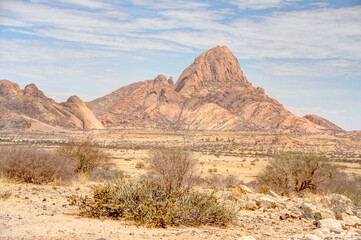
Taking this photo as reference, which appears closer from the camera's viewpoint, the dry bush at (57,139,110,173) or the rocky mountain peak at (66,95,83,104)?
the dry bush at (57,139,110,173)

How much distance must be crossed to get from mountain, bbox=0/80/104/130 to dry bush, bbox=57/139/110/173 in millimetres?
95800

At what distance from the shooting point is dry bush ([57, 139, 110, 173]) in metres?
21.3

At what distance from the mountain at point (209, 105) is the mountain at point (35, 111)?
15341mm

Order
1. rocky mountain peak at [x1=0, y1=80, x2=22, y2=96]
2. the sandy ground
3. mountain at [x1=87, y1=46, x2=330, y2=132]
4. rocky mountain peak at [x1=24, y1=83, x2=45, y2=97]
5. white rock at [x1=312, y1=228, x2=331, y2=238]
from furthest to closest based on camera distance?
1. mountain at [x1=87, y1=46, x2=330, y2=132]
2. rocky mountain peak at [x1=24, y1=83, x2=45, y2=97]
3. rocky mountain peak at [x1=0, y1=80, x2=22, y2=96]
4. white rock at [x1=312, y1=228, x2=331, y2=238]
5. the sandy ground

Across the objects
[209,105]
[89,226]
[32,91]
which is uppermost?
[32,91]

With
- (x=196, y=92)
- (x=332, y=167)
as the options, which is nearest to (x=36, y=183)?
(x=332, y=167)

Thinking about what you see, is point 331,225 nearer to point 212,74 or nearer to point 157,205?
point 157,205

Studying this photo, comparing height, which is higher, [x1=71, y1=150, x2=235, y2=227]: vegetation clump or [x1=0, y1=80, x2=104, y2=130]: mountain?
[x1=0, y1=80, x2=104, y2=130]: mountain

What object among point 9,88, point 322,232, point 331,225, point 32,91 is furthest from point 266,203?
point 32,91

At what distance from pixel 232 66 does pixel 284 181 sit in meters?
172

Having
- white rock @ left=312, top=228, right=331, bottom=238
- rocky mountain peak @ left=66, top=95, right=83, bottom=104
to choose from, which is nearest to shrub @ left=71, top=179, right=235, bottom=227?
white rock @ left=312, top=228, right=331, bottom=238

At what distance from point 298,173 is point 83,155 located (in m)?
11.8

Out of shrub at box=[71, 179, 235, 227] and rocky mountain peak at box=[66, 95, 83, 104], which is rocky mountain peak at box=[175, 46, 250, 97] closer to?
rocky mountain peak at box=[66, 95, 83, 104]

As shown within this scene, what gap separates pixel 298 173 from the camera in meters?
18.4
